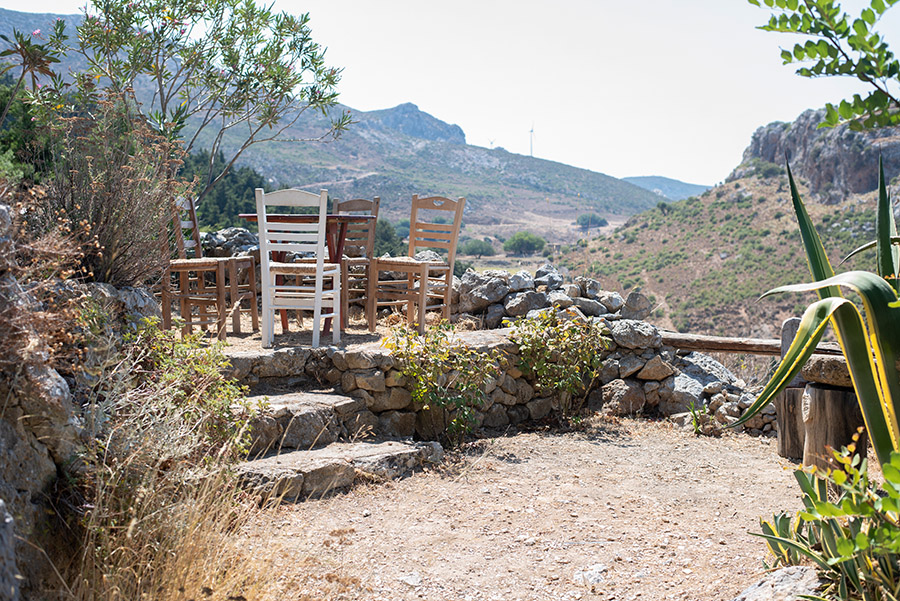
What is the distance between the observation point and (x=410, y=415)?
4223 mm

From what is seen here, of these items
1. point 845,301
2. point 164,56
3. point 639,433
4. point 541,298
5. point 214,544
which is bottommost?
point 639,433

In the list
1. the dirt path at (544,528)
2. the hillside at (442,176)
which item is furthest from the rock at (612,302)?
the hillside at (442,176)

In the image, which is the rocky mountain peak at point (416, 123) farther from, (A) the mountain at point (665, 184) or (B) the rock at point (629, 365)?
(B) the rock at point (629, 365)

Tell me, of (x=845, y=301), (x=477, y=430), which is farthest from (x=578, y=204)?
(x=845, y=301)

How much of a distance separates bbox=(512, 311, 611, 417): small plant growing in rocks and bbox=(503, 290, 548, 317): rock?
82cm

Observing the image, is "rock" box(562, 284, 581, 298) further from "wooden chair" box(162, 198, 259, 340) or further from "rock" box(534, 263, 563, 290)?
"wooden chair" box(162, 198, 259, 340)

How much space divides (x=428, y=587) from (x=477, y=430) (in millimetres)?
2024

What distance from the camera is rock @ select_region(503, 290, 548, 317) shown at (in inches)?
221

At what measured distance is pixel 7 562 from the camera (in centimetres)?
146

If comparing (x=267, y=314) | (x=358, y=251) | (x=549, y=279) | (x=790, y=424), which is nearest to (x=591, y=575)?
(x=790, y=424)

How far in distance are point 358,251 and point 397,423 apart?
260cm

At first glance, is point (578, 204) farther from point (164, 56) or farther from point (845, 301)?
point (845, 301)

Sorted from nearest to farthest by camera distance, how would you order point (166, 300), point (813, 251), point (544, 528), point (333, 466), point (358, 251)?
1. point (813, 251)
2. point (544, 528)
3. point (333, 466)
4. point (166, 300)
5. point (358, 251)

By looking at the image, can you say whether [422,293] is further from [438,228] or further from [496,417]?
[496,417]
